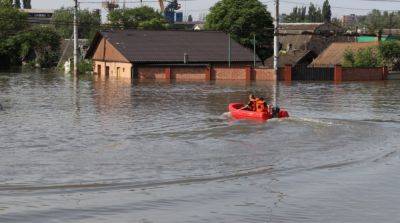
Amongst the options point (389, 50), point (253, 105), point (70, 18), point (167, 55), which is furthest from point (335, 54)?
point (70, 18)

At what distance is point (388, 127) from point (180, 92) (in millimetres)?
20764

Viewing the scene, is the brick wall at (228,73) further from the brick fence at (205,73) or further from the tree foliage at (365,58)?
the tree foliage at (365,58)

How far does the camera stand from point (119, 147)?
20859 millimetres

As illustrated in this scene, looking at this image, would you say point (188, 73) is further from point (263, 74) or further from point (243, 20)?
point (243, 20)

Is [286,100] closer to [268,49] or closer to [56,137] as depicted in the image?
[56,137]

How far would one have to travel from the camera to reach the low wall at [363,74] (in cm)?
6168

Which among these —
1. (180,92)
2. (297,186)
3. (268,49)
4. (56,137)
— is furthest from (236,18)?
(297,186)

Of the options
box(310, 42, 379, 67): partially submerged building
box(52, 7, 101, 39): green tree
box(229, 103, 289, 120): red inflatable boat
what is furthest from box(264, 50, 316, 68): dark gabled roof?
box(52, 7, 101, 39): green tree

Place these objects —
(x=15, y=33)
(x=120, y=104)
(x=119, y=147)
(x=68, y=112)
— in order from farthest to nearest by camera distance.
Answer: (x=15, y=33) < (x=120, y=104) < (x=68, y=112) < (x=119, y=147)

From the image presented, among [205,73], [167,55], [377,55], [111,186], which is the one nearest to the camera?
[111,186]

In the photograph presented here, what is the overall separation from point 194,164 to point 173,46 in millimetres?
48359

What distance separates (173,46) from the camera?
65.9 meters

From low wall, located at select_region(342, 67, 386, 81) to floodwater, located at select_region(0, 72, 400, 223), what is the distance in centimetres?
2669

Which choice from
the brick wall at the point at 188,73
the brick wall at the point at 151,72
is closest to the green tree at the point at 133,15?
the brick wall at the point at 151,72
